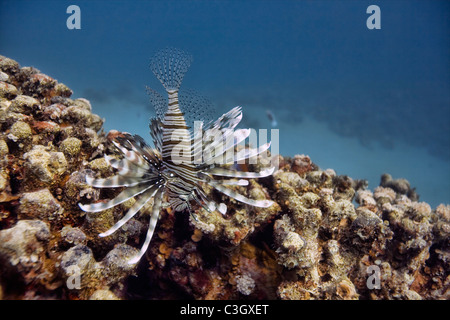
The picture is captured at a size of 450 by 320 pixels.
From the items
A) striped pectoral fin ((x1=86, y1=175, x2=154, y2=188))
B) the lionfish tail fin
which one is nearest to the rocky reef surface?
striped pectoral fin ((x1=86, y1=175, x2=154, y2=188))

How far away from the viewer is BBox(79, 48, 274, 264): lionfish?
2.23m

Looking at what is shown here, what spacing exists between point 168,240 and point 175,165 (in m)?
1.38

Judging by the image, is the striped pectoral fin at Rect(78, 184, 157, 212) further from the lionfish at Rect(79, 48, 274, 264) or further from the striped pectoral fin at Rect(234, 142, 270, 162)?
the striped pectoral fin at Rect(234, 142, 270, 162)

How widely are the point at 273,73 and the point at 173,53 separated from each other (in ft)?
306

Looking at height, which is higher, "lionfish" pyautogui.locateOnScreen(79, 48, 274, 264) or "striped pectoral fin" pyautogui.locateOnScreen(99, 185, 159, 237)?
"lionfish" pyautogui.locateOnScreen(79, 48, 274, 264)

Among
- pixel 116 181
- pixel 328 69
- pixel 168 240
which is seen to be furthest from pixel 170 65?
pixel 328 69

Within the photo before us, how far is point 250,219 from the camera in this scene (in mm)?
3250

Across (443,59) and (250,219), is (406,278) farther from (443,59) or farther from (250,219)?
(443,59)

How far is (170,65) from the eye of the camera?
3.61m

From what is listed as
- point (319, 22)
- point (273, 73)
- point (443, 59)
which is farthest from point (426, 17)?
point (273, 73)

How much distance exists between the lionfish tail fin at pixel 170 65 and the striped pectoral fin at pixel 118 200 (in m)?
1.70

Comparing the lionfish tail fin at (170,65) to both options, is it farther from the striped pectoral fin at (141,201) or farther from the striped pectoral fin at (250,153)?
the striped pectoral fin at (141,201)

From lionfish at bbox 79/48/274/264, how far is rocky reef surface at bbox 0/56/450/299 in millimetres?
663

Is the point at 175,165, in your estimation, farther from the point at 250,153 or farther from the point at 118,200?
the point at 250,153
